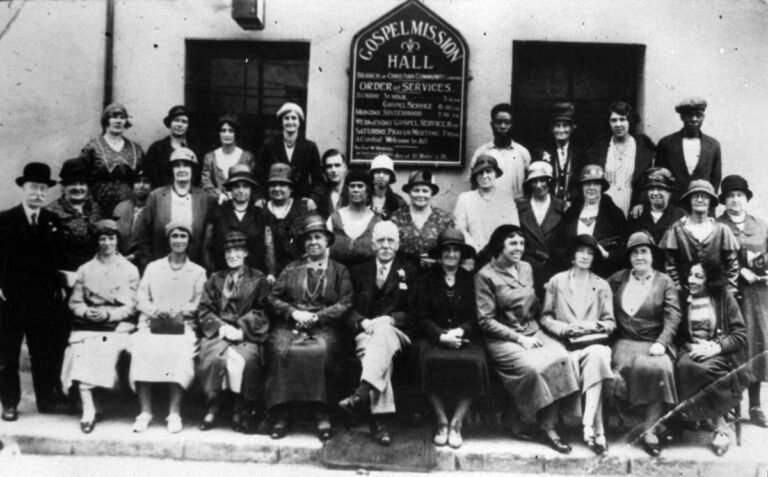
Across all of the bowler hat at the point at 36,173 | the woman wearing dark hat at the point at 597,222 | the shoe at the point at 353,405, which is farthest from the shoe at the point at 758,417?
the bowler hat at the point at 36,173

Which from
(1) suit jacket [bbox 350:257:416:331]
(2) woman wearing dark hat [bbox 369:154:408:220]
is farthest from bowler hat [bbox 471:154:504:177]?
(1) suit jacket [bbox 350:257:416:331]

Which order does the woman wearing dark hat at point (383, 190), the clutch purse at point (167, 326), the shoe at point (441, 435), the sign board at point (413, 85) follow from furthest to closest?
the sign board at point (413, 85)
the woman wearing dark hat at point (383, 190)
the clutch purse at point (167, 326)
the shoe at point (441, 435)

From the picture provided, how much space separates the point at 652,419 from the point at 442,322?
5.51 ft

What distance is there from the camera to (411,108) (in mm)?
7055

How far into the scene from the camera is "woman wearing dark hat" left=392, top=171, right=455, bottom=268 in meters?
5.96

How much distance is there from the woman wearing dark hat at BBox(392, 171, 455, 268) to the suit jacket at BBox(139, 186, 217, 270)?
5.32 ft

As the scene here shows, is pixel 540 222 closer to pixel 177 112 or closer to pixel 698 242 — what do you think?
pixel 698 242

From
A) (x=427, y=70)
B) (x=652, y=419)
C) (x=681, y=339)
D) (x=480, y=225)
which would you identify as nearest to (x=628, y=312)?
(x=681, y=339)

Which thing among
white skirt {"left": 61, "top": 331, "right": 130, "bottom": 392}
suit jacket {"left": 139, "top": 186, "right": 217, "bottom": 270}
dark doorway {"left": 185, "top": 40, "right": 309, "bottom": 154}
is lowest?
white skirt {"left": 61, "top": 331, "right": 130, "bottom": 392}

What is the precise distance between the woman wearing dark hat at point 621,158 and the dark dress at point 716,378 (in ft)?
4.81

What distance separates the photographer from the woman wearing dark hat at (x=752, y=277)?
18.6 ft

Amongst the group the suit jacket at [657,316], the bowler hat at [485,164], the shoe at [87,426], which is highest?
the bowler hat at [485,164]

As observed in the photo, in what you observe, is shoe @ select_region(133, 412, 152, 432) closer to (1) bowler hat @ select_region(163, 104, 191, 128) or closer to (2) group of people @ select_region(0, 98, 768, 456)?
(2) group of people @ select_region(0, 98, 768, 456)

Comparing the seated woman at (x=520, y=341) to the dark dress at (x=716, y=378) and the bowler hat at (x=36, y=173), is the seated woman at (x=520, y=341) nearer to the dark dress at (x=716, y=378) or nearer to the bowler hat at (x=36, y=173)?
the dark dress at (x=716, y=378)
